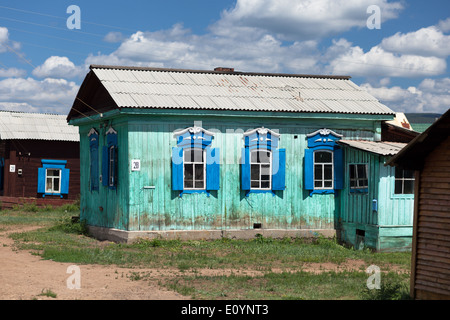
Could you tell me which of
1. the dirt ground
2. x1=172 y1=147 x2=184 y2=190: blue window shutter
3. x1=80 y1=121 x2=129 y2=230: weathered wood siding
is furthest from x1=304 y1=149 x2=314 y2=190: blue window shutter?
x1=80 y1=121 x2=129 y2=230: weathered wood siding

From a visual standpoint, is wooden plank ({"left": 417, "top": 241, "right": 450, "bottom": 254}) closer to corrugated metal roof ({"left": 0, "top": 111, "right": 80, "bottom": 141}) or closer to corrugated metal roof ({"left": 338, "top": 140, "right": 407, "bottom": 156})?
corrugated metal roof ({"left": 338, "top": 140, "right": 407, "bottom": 156})

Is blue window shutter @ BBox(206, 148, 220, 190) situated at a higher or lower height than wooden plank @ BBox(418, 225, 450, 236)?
higher

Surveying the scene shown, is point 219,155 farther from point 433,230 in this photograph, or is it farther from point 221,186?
point 433,230

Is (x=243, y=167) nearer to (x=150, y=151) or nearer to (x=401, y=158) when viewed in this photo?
(x=150, y=151)

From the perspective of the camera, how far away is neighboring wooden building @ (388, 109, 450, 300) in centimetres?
973

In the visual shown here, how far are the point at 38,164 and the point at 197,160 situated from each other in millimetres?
15773

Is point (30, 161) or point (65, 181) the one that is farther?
point (65, 181)

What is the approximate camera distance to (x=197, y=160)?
1734 cm

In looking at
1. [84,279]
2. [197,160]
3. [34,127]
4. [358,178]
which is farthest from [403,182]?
[34,127]

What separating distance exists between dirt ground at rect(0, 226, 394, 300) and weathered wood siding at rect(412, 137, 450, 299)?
11.7 ft

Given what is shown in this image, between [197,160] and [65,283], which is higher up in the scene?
[197,160]

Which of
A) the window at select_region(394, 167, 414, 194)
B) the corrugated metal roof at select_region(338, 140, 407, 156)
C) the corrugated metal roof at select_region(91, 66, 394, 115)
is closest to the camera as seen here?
the corrugated metal roof at select_region(338, 140, 407, 156)

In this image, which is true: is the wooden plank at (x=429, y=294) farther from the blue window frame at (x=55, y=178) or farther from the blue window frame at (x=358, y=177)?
the blue window frame at (x=55, y=178)
